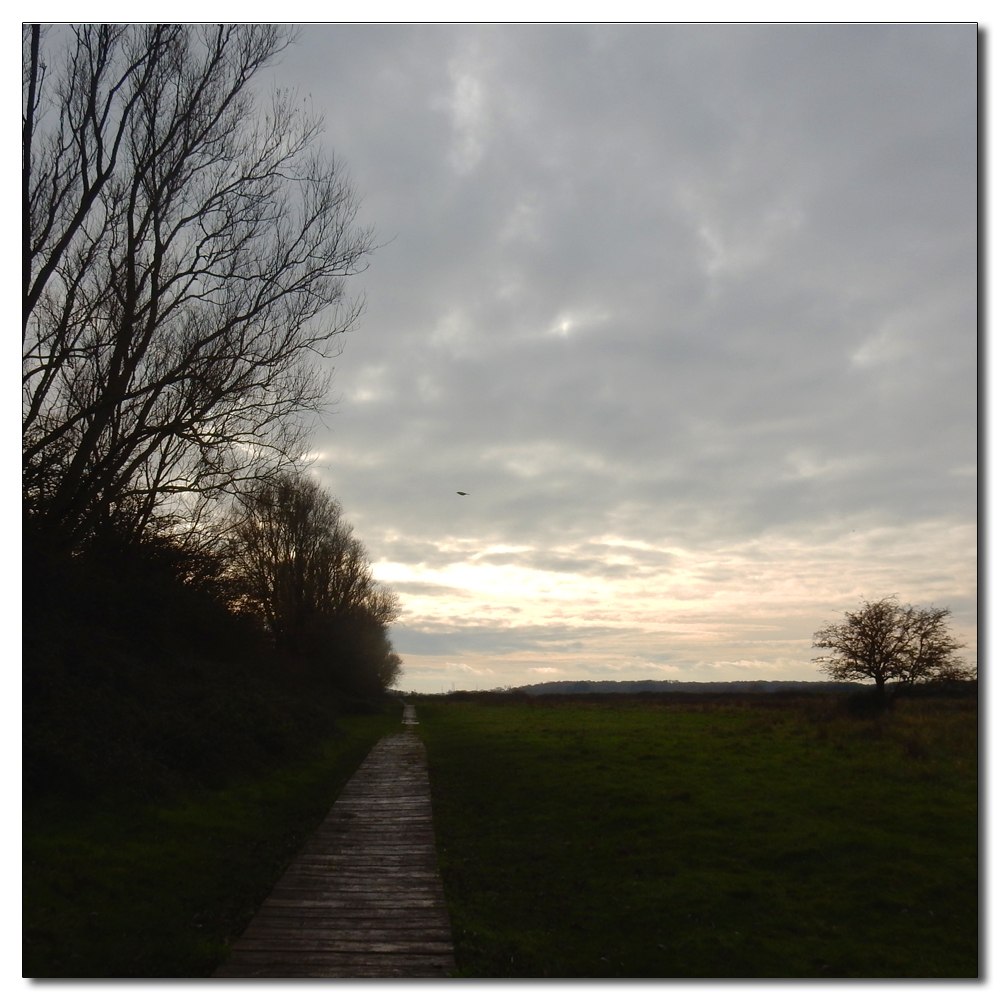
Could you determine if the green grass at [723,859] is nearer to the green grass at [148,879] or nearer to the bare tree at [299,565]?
the green grass at [148,879]

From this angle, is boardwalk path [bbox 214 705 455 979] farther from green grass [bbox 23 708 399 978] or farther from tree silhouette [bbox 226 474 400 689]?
tree silhouette [bbox 226 474 400 689]

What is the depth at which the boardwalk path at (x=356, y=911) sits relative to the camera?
5.85 metres

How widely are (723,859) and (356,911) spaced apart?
5.26 metres

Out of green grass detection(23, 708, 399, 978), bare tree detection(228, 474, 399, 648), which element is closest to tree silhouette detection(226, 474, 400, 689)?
bare tree detection(228, 474, 399, 648)

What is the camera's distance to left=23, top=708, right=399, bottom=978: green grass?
5922 mm

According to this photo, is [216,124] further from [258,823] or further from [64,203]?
[258,823]

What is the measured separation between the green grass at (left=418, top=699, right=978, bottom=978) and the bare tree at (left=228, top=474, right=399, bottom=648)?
17.6 meters

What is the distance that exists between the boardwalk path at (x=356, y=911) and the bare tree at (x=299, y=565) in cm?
1851

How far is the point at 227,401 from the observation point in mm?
14258

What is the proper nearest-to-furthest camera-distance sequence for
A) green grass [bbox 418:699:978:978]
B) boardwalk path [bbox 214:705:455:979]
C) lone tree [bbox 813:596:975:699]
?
boardwalk path [bbox 214:705:455:979] < green grass [bbox 418:699:978:978] < lone tree [bbox 813:596:975:699]

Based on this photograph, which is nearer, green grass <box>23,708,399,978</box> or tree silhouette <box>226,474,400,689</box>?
green grass <box>23,708,399,978</box>

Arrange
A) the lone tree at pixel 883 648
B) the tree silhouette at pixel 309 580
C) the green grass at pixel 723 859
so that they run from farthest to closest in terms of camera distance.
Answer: the tree silhouette at pixel 309 580 → the lone tree at pixel 883 648 → the green grass at pixel 723 859

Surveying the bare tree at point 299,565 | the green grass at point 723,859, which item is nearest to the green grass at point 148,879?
the green grass at point 723,859

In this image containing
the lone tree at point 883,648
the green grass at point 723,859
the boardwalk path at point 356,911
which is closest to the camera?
the boardwalk path at point 356,911
